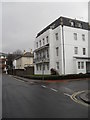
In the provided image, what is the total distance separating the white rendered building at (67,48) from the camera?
31719 millimetres

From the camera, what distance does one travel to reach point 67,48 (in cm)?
3216

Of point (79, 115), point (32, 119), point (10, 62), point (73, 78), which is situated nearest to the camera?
point (32, 119)

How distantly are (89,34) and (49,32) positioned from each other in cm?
850

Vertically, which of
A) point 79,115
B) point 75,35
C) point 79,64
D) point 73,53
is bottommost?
point 79,115

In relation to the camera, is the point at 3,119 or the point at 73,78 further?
the point at 73,78

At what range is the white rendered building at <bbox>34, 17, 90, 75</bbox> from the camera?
31.7m

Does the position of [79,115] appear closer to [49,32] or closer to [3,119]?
[3,119]

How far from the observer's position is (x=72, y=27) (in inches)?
1313

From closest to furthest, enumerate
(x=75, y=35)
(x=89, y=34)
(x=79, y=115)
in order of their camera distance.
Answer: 1. (x=79, y=115)
2. (x=75, y=35)
3. (x=89, y=34)

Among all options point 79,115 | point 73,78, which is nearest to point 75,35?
point 73,78

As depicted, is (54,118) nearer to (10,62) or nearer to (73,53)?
(73,53)

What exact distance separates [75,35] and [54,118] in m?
28.4

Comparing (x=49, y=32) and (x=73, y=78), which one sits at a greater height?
(x=49, y=32)

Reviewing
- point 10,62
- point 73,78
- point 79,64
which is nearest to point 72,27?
point 79,64
